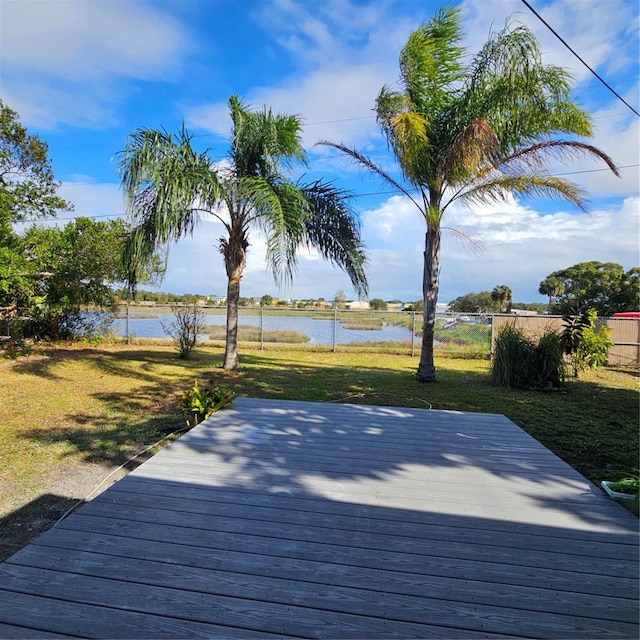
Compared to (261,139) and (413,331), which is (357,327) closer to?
(413,331)

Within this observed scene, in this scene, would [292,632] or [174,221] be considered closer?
[292,632]

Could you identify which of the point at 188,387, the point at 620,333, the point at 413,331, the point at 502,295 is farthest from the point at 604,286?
the point at 188,387

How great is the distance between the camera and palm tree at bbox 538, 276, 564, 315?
35.9m

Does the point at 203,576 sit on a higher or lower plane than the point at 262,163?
lower

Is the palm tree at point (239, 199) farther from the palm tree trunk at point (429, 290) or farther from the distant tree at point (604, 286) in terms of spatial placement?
the distant tree at point (604, 286)

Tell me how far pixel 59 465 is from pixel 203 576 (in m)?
2.97

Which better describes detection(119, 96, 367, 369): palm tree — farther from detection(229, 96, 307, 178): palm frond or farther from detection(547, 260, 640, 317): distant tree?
detection(547, 260, 640, 317): distant tree

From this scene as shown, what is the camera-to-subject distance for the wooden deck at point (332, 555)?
138cm

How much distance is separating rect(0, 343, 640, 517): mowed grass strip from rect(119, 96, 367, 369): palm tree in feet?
6.06

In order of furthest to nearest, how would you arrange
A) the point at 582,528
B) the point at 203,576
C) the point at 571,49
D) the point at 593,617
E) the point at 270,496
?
the point at 571,49 < the point at 270,496 < the point at 582,528 < the point at 203,576 < the point at 593,617

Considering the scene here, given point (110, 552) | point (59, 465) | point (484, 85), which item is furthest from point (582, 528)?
point (484, 85)

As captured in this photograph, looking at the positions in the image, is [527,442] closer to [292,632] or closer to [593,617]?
[593,617]

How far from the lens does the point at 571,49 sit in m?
4.34

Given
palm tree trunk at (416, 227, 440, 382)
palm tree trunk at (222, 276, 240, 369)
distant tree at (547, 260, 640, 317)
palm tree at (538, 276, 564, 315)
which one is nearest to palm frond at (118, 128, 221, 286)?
palm tree trunk at (222, 276, 240, 369)
